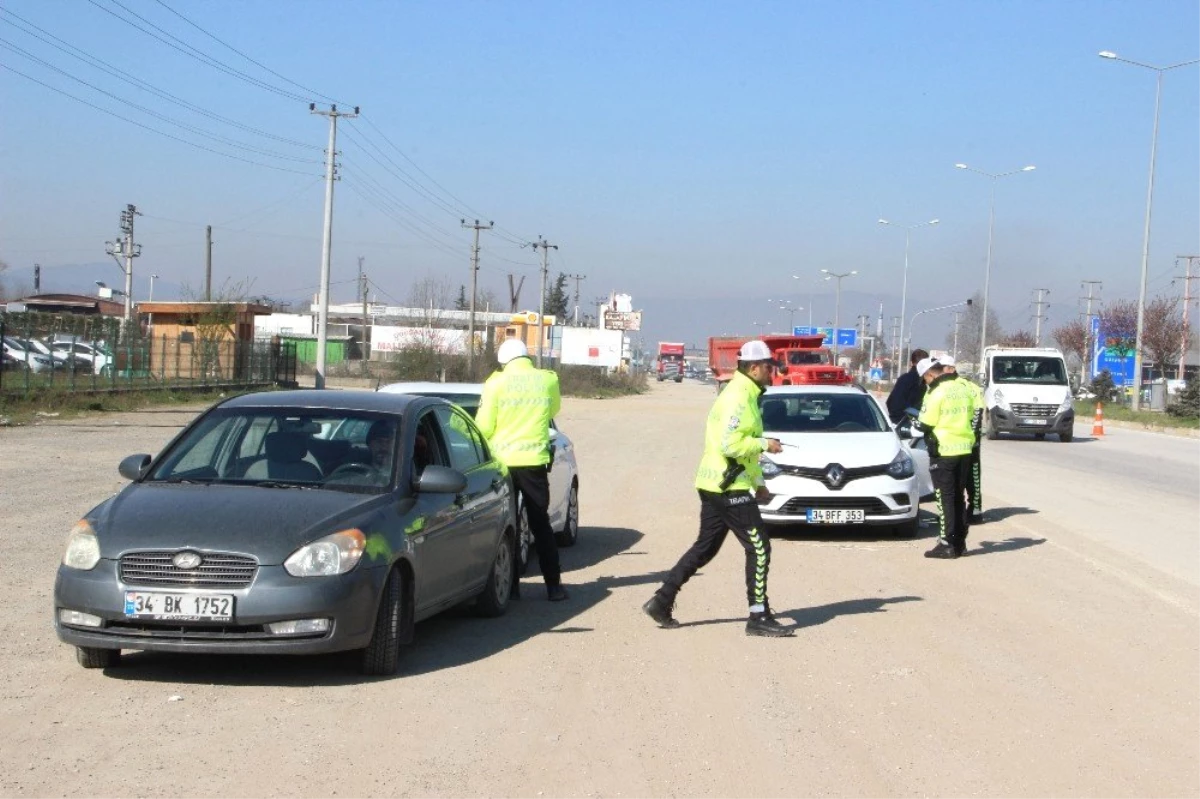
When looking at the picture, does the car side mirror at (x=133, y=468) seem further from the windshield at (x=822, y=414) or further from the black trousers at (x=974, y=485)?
the black trousers at (x=974, y=485)

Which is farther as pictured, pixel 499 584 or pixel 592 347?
pixel 592 347

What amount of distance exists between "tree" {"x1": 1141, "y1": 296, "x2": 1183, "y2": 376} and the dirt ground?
226ft

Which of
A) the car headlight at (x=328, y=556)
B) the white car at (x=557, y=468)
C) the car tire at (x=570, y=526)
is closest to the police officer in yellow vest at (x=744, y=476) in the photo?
the car headlight at (x=328, y=556)

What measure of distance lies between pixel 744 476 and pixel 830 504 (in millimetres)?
4977

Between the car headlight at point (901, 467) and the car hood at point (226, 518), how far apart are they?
737 centimetres

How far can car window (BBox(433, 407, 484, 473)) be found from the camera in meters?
9.18

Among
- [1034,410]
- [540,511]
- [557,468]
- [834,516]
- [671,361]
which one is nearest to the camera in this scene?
[540,511]

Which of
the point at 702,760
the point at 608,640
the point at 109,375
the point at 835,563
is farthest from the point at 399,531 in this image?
the point at 109,375

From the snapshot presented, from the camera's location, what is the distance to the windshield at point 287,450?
8.08 m

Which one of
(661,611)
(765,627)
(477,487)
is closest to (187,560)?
(477,487)

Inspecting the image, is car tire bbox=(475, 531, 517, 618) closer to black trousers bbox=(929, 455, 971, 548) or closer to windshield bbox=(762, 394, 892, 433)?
black trousers bbox=(929, 455, 971, 548)

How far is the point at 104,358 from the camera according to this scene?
118 feet

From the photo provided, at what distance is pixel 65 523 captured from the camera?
13.4 metres

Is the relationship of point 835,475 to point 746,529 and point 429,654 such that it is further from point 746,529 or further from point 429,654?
point 429,654
